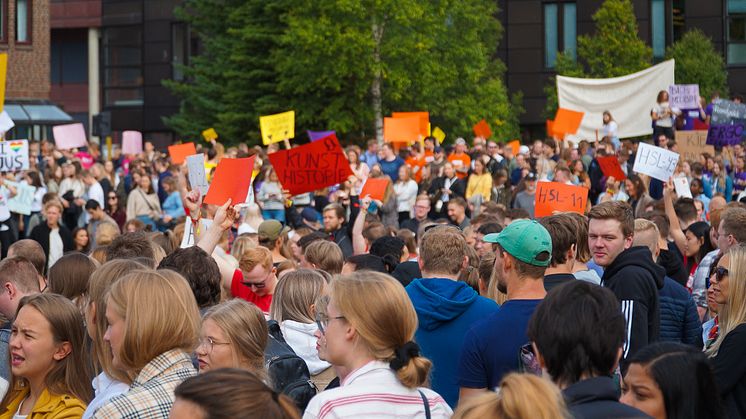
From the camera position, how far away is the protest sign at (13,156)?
1947 cm

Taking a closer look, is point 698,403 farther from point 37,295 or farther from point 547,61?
point 547,61

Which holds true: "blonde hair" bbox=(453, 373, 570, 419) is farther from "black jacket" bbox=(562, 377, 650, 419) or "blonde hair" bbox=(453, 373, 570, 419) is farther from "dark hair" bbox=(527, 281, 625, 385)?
"dark hair" bbox=(527, 281, 625, 385)

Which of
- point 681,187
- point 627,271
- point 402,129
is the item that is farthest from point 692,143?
point 627,271

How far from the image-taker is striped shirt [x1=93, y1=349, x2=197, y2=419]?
4.55 metres

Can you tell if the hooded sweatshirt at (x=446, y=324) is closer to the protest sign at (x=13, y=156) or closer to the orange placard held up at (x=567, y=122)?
the protest sign at (x=13, y=156)

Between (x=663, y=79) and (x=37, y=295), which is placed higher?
(x=663, y=79)

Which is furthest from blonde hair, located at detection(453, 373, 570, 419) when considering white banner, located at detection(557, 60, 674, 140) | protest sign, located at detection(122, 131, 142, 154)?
protest sign, located at detection(122, 131, 142, 154)

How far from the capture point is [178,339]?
493cm

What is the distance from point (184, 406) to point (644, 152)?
11520 mm

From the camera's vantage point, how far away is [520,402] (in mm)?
3469

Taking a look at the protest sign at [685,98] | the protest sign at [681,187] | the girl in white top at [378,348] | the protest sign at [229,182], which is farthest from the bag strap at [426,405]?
the protest sign at [685,98]

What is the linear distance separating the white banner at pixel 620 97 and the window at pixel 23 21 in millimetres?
21006

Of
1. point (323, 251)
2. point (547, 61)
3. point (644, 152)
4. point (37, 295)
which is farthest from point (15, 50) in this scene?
point (37, 295)

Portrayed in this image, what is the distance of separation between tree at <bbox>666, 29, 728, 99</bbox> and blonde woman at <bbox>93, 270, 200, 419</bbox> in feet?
129
